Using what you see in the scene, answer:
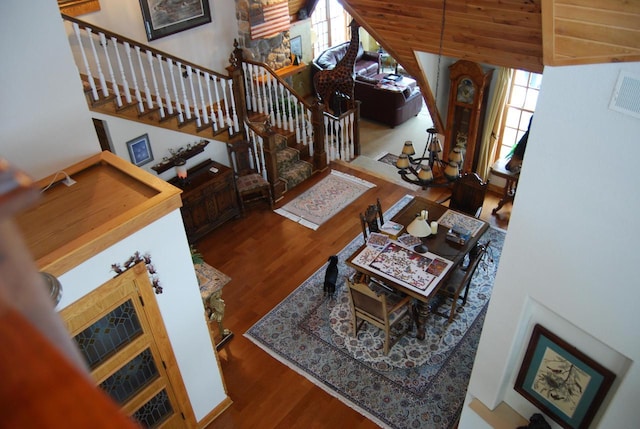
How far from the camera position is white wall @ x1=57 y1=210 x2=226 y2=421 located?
11.0 feet

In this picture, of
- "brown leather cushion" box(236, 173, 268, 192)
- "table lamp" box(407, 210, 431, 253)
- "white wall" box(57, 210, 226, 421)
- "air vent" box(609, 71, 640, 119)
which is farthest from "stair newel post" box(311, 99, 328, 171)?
"air vent" box(609, 71, 640, 119)

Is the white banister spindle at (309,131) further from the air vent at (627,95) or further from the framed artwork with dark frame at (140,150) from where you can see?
the air vent at (627,95)

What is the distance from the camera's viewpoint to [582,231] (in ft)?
8.98

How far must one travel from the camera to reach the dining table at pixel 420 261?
17.5 feet

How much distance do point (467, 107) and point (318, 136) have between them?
240cm

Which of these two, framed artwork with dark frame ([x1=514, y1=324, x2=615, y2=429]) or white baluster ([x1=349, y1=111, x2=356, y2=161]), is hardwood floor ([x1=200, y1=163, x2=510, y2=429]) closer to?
white baluster ([x1=349, y1=111, x2=356, y2=161])

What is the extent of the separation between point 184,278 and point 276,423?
6.20ft

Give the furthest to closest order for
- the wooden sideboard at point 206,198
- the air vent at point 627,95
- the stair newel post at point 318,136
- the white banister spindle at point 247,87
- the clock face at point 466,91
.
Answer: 1. the stair newel post at point 318,136
2. the white banister spindle at point 247,87
3. the clock face at point 466,91
4. the wooden sideboard at point 206,198
5. the air vent at point 627,95

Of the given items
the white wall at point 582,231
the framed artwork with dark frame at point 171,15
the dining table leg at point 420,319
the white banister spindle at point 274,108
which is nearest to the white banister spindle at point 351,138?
the white banister spindle at point 274,108

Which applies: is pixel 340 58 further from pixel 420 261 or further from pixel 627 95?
pixel 627 95

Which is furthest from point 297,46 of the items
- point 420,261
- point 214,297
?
point 214,297

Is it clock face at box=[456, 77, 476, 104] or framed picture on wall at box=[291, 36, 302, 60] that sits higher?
clock face at box=[456, 77, 476, 104]

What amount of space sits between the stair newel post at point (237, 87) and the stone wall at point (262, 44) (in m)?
1.59

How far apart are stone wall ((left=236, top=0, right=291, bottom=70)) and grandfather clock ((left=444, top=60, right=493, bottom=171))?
371 cm
